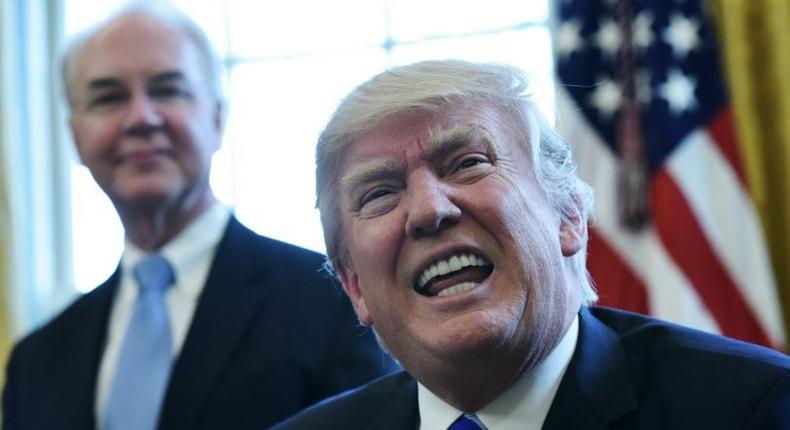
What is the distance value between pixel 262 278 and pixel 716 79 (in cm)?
195

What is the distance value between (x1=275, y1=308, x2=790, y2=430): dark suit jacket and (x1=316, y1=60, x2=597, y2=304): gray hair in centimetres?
16

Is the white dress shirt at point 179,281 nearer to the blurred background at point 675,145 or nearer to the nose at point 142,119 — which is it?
the nose at point 142,119

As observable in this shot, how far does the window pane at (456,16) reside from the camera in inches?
203

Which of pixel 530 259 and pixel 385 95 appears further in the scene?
pixel 385 95

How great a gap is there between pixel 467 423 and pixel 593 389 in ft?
0.72

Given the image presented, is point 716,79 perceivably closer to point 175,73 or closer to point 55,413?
point 175,73

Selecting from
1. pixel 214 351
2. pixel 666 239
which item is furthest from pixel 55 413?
pixel 666 239

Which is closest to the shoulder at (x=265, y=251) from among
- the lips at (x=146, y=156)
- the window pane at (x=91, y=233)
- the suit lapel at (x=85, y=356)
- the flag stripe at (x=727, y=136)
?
the lips at (x=146, y=156)

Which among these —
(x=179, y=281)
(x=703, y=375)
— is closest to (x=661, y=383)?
(x=703, y=375)

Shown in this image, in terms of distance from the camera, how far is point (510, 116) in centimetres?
225

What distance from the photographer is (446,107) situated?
7.18ft

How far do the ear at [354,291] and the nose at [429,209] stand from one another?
0.87 ft

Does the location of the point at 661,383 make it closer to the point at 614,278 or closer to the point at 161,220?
the point at 161,220

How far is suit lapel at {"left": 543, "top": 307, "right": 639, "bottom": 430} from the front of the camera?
208 cm
